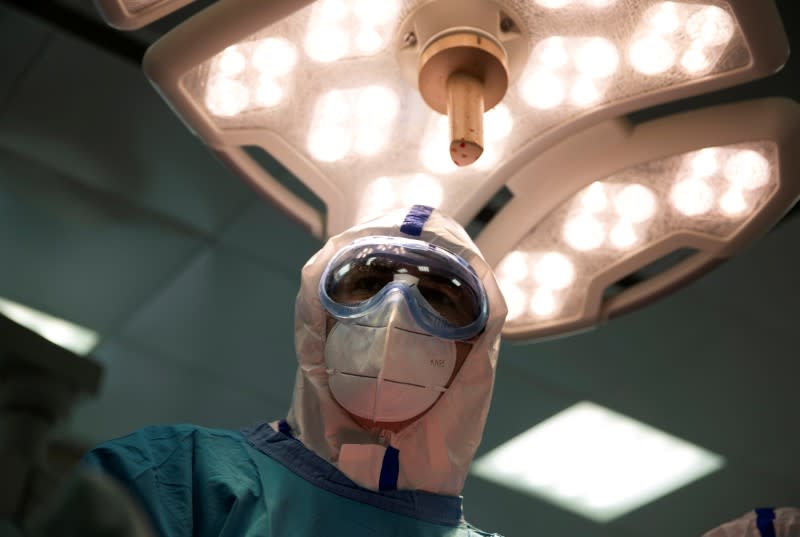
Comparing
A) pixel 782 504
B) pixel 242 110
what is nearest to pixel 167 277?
pixel 242 110

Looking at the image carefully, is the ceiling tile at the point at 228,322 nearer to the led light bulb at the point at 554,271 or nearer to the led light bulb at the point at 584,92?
the led light bulb at the point at 554,271

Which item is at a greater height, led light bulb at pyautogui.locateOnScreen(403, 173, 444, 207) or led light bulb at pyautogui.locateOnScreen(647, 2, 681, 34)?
led light bulb at pyautogui.locateOnScreen(647, 2, 681, 34)

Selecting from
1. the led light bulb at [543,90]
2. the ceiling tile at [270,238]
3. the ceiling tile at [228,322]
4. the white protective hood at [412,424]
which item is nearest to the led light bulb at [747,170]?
the led light bulb at [543,90]

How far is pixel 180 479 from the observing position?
65.9 inches

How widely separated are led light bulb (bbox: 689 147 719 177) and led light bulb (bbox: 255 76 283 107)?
833mm

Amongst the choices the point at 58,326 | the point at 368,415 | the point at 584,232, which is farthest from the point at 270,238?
the point at 368,415

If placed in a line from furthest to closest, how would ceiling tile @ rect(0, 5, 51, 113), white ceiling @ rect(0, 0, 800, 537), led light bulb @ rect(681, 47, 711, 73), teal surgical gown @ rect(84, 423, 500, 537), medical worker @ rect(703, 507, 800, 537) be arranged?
1. white ceiling @ rect(0, 0, 800, 537)
2. ceiling tile @ rect(0, 5, 51, 113)
3. medical worker @ rect(703, 507, 800, 537)
4. led light bulb @ rect(681, 47, 711, 73)
5. teal surgical gown @ rect(84, 423, 500, 537)

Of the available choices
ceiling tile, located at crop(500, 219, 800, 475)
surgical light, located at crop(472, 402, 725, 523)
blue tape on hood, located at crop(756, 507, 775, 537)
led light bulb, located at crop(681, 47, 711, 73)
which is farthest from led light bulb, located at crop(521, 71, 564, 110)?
surgical light, located at crop(472, 402, 725, 523)

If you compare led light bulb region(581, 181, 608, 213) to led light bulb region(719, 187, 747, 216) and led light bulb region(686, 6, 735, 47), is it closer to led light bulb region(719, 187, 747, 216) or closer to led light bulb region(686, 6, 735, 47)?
led light bulb region(719, 187, 747, 216)

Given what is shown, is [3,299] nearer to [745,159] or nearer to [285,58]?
[285,58]

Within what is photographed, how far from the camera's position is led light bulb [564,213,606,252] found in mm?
2242

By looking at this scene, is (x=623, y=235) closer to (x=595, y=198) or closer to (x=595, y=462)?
(x=595, y=198)

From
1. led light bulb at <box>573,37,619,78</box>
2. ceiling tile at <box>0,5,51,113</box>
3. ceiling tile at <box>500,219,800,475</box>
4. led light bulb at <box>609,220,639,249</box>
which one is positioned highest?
ceiling tile at <box>0,5,51,113</box>

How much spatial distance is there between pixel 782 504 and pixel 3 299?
122 inches
